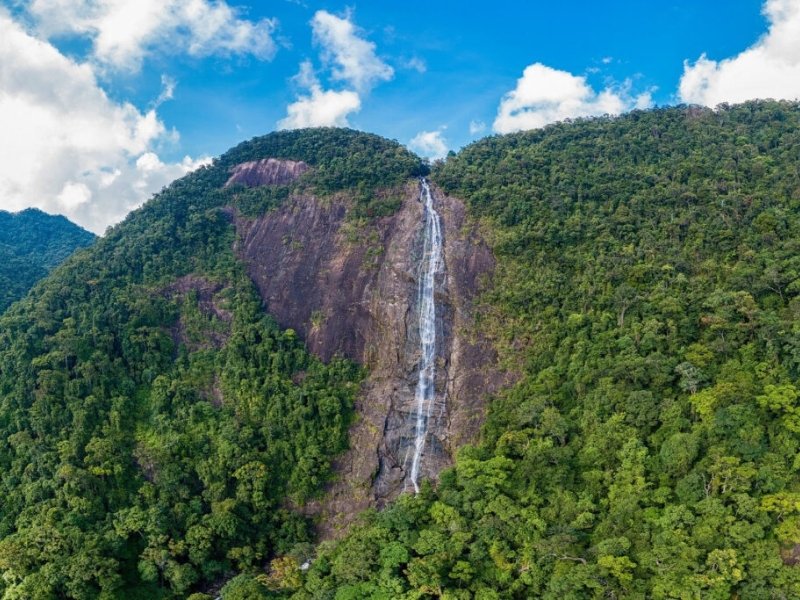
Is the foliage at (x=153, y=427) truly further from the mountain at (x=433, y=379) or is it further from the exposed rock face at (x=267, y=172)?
the exposed rock face at (x=267, y=172)

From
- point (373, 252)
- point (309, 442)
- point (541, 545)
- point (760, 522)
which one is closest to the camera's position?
point (760, 522)

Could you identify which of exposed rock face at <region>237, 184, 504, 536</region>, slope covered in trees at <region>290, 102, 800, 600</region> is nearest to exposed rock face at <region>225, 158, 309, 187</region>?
exposed rock face at <region>237, 184, 504, 536</region>

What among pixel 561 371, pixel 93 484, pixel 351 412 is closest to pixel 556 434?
pixel 561 371

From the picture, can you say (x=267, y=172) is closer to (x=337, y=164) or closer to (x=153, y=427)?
(x=337, y=164)

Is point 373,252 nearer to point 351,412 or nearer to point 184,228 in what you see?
point 351,412

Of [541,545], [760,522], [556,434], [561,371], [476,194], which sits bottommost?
[541,545]

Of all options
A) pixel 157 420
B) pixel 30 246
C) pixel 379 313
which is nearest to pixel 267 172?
pixel 379 313
